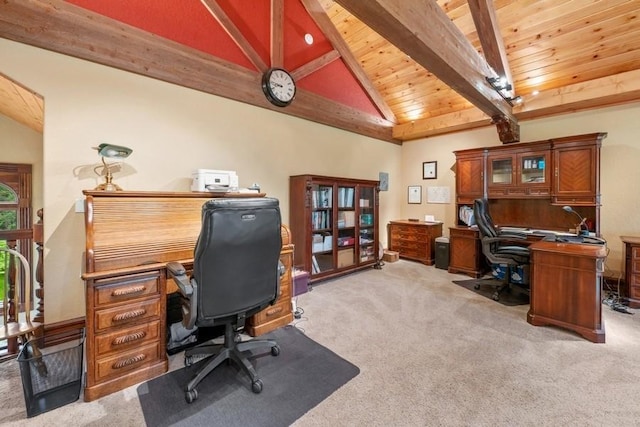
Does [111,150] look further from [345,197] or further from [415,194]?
[415,194]

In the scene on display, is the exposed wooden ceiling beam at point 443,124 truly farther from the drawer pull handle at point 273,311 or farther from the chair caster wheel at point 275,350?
the chair caster wheel at point 275,350

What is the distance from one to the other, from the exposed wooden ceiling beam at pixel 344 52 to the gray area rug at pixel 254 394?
4.23 metres

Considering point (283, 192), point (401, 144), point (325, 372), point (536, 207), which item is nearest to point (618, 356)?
point (325, 372)

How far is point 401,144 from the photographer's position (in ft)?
19.2

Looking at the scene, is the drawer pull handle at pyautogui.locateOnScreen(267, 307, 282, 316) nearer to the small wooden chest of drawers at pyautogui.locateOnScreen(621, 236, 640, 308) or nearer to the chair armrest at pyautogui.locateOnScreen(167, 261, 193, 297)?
the chair armrest at pyautogui.locateOnScreen(167, 261, 193, 297)

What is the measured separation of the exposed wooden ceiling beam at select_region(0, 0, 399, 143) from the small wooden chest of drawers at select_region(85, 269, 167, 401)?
1973 mm

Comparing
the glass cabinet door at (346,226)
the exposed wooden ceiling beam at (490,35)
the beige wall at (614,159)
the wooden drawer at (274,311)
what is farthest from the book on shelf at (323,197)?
the beige wall at (614,159)

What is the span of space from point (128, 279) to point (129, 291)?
8 cm

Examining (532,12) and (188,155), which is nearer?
(188,155)

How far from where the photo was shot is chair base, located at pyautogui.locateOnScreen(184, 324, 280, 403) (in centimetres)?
170

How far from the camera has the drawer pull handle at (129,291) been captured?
1.75 metres

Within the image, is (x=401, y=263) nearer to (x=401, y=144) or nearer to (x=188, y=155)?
(x=401, y=144)

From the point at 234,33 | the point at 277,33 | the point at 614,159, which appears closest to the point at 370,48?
the point at 277,33

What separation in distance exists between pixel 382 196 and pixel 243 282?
13.8 feet
